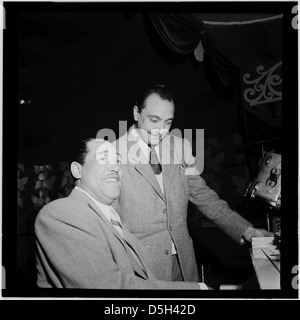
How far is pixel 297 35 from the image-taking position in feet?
6.50

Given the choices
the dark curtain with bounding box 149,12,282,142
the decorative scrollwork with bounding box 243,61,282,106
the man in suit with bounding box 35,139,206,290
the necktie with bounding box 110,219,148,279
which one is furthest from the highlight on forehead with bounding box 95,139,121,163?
the decorative scrollwork with bounding box 243,61,282,106

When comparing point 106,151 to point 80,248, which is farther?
point 106,151

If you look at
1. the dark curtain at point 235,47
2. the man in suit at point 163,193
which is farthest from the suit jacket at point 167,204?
the dark curtain at point 235,47

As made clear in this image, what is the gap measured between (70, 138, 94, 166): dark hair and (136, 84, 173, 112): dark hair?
1.00 ft

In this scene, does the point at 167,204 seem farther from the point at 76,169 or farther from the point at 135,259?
the point at 76,169

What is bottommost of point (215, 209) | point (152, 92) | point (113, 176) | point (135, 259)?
point (135, 259)

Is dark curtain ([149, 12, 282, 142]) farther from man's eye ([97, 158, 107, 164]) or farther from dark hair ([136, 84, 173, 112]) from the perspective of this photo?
man's eye ([97, 158, 107, 164])

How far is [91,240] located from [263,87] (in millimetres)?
1113

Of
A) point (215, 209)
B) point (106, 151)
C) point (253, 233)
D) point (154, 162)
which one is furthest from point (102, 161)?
point (253, 233)

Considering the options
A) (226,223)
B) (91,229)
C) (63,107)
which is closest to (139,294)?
→ (91,229)

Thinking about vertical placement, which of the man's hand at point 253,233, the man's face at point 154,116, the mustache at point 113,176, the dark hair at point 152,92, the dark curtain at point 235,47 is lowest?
the man's hand at point 253,233

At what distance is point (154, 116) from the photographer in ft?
6.67

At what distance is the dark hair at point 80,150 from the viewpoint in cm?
194

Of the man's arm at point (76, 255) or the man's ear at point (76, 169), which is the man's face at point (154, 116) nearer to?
the man's ear at point (76, 169)
